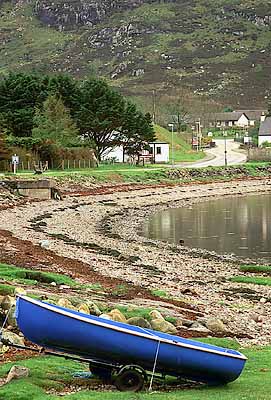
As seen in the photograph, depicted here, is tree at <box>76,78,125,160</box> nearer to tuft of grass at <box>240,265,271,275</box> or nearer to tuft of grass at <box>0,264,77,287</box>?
tuft of grass at <box>240,265,271,275</box>

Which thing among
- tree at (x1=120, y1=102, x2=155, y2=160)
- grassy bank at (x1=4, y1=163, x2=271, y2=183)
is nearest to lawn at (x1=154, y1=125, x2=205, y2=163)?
grassy bank at (x1=4, y1=163, x2=271, y2=183)

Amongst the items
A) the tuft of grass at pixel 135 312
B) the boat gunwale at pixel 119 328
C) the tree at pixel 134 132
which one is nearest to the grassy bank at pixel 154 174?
the tree at pixel 134 132

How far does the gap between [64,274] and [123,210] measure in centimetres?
4194

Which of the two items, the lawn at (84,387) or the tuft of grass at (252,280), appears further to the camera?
the tuft of grass at (252,280)

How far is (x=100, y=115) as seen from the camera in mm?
106000

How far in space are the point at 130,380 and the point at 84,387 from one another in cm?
85

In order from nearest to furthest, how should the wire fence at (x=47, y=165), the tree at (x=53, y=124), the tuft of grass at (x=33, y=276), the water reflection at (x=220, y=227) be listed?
1. the tuft of grass at (x=33, y=276)
2. the water reflection at (x=220, y=227)
3. the wire fence at (x=47, y=165)
4. the tree at (x=53, y=124)

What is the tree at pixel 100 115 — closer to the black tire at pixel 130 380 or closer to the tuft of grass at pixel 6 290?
the tuft of grass at pixel 6 290

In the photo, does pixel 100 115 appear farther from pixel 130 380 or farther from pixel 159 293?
pixel 130 380

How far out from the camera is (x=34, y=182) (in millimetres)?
75938

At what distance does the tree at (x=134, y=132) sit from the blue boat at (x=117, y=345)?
95.0 meters

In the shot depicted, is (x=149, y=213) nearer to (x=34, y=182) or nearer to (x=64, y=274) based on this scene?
(x=34, y=182)

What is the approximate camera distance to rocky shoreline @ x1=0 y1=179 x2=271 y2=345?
23.3m

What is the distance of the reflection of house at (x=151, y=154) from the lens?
385ft
